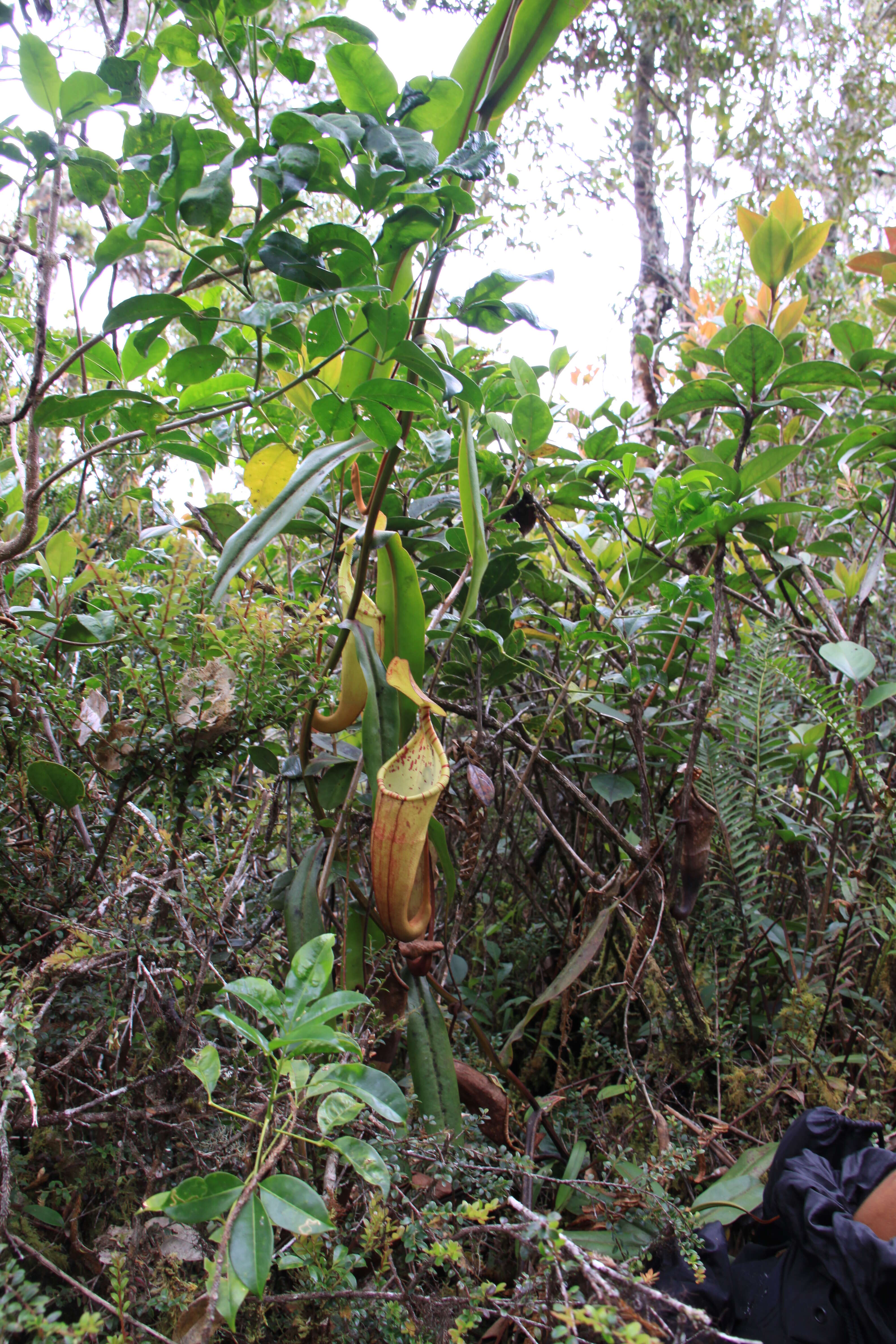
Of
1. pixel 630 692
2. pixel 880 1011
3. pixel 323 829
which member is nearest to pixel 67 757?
pixel 323 829

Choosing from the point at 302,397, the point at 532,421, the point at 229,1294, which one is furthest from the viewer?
the point at 532,421

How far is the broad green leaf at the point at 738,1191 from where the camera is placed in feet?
2.51

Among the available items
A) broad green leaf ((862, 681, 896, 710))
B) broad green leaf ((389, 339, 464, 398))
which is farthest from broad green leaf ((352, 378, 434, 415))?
broad green leaf ((862, 681, 896, 710))

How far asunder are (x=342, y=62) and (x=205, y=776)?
2.10ft

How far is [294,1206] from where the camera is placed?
17.5 inches

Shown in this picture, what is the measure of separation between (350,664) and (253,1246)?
496 millimetres

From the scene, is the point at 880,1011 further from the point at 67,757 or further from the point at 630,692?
the point at 67,757

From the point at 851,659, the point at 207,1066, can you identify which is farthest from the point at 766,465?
the point at 207,1066

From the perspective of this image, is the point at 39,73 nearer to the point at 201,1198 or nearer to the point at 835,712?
the point at 201,1198

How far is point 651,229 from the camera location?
3541 mm

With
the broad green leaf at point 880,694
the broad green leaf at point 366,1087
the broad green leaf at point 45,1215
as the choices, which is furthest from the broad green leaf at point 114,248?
the broad green leaf at point 880,694

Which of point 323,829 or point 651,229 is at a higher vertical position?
point 651,229

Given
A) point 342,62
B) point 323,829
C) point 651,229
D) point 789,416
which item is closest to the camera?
point 342,62

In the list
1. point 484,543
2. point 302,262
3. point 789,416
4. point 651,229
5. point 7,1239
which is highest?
point 651,229
